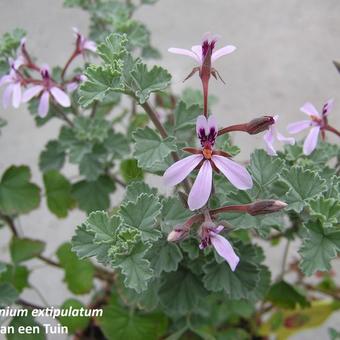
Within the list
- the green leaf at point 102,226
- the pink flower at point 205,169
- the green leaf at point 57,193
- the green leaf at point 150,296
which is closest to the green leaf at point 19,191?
the green leaf at point 57,193

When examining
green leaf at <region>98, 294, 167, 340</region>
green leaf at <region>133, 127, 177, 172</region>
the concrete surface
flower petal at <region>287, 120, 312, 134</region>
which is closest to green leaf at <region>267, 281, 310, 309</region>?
green leaf at <region>98, 294, 167, 340</region>

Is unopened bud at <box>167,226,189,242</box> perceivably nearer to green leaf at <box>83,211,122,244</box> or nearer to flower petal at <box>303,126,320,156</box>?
green leaf at <box>83,211,122,244</box>

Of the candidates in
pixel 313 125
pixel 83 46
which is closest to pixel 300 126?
pixel 313 125

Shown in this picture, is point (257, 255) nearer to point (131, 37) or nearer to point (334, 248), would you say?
point (334, 248)

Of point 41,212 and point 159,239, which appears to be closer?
point 159,239

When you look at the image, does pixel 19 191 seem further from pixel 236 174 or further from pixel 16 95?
pixel 236 174

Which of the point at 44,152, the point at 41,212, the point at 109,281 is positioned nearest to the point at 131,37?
the point at 44,152
